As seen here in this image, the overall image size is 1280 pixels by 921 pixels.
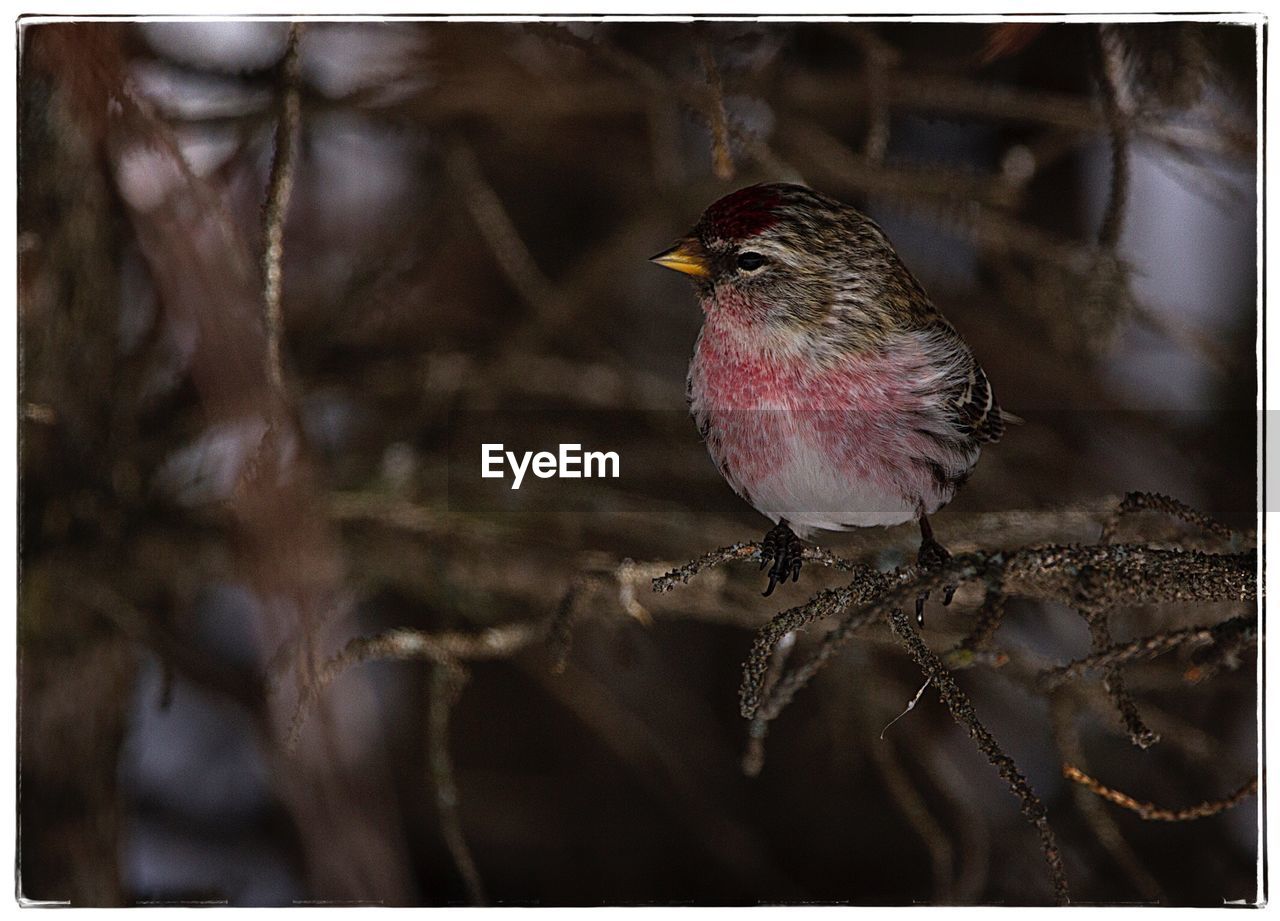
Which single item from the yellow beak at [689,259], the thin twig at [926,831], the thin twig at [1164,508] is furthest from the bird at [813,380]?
the thin twig at [926,831]

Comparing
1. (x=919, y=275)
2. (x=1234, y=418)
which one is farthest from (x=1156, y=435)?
(x=919, y=275)

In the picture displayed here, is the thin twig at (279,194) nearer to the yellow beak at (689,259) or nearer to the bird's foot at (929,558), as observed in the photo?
the yellow beak at (689,259)

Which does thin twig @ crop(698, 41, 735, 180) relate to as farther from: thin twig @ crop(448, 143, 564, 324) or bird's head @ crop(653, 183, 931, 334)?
thin twig @ crop(448, 143, 564, 324)

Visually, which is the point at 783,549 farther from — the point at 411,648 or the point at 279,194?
the point at 279,194

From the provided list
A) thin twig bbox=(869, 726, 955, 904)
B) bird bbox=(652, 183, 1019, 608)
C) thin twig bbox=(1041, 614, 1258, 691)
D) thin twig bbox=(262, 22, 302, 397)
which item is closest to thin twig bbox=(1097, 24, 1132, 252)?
bird bbox=(652, 183, 1019, 608)

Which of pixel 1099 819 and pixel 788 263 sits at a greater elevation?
pixel 788 263

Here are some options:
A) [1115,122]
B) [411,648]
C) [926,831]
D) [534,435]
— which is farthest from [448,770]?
[1115,122]
